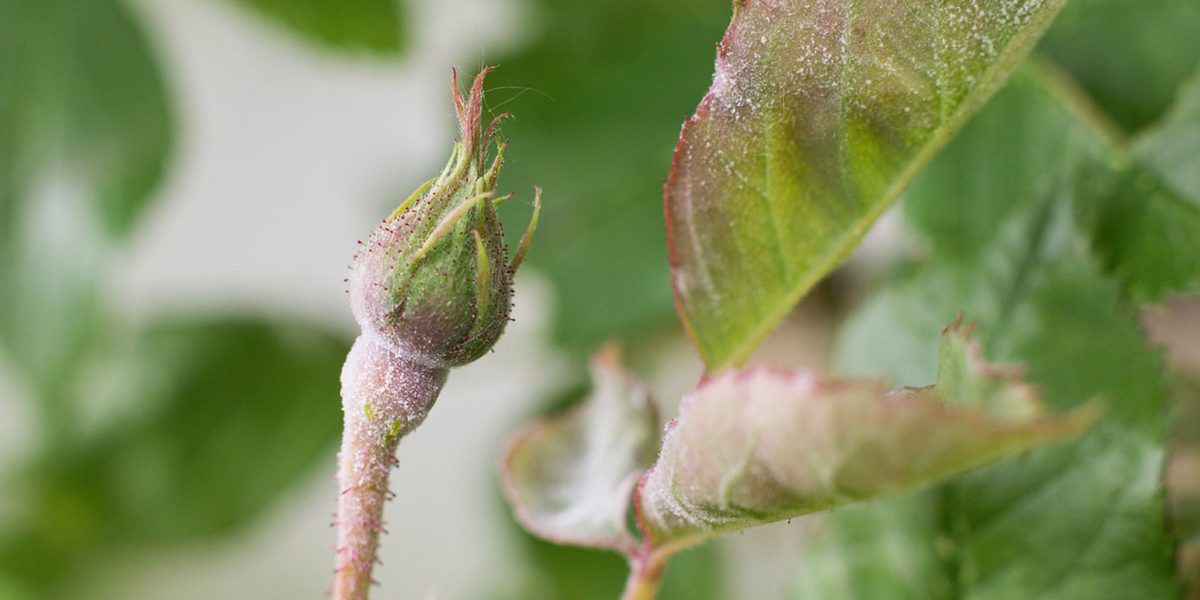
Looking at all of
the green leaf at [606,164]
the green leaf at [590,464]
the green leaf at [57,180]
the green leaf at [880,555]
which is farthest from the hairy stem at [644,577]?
the green leaf at [57,180]

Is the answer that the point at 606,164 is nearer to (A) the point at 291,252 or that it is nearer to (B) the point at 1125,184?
(B) the point at 1125,184

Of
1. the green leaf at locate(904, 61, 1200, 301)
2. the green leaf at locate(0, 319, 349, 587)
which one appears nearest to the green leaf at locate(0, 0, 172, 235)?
the green leaf at locate(0, 319, 349, 587)

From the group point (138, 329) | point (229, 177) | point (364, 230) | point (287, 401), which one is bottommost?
point (287, 401)

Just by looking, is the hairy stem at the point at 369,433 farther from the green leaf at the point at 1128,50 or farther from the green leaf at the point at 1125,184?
the green leaf at the point at 1128,50

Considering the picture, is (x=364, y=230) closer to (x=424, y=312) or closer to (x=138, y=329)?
(x=138, y=329)

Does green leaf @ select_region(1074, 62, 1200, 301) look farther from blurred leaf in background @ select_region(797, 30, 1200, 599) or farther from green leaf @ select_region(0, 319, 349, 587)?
green leaf @ select_region(0, 319, 349, 587)

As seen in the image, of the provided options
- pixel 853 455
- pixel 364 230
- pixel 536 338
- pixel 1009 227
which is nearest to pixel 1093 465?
pixel 1009 227
